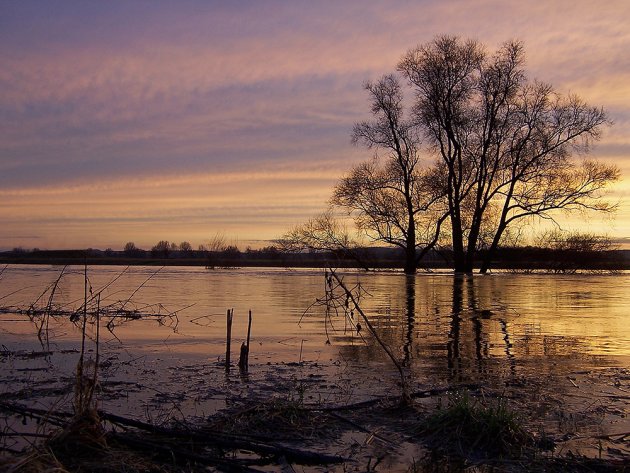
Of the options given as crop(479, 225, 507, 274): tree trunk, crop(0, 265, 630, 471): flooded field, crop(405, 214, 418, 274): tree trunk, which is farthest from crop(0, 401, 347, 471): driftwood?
crop(405, 214, 418, 274): tree trunk

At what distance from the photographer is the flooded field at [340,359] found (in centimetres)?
737

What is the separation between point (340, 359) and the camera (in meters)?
10.6

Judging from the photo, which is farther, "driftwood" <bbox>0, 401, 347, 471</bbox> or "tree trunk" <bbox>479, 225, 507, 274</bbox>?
"tree trunk" <bbox>479, 225, 507, 274</bbox>

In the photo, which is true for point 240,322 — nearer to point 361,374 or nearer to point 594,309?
point 361,374

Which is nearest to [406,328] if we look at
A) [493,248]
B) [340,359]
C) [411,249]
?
[340,359]

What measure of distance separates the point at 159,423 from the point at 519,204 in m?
37.5

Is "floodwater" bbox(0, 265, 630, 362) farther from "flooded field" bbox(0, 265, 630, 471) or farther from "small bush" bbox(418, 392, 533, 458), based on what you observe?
"small bush" bbox(418, 392, 533, 458)

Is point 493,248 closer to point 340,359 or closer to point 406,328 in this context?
point 406,328

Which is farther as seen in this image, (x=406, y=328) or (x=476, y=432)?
(x=406, y=328)

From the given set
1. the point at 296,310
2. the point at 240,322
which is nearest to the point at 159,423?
the point at 240,322

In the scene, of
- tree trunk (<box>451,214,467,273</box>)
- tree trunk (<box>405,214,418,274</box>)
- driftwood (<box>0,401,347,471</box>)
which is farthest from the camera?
tree trunk (<box>405,214,418,274</box>)

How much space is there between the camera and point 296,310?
742 inches

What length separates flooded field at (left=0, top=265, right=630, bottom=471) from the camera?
7371mm

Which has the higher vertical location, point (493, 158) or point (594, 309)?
point (493, 158)
